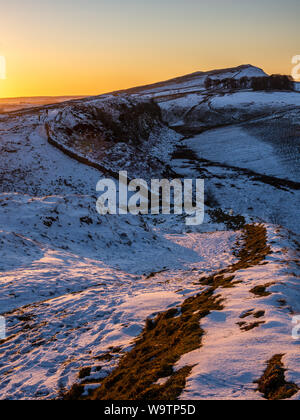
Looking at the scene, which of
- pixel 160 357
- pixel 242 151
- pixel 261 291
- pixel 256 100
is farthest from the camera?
pixel 256 100

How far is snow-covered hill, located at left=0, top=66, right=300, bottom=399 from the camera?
5.45 m

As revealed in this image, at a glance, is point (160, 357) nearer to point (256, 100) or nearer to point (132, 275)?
point (132, 275)

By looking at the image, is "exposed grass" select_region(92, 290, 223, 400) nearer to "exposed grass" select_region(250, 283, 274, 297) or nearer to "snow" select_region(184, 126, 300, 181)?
"exposed grass" select_region(250, 283, 274, 297)

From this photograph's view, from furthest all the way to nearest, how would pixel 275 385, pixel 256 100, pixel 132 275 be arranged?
1. pixel 256 100
2. pixel 132 275
3. pixel 275 385

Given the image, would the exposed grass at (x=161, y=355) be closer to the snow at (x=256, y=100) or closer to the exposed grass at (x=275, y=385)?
the exposed grass at (x=275, y=385)

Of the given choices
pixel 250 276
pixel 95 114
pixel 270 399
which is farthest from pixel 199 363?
pixel 95 114

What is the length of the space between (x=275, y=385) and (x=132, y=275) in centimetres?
850

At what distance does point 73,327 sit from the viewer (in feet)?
25.7

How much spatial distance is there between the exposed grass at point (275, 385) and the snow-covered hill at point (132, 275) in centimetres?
7

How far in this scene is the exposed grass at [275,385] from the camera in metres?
4.01

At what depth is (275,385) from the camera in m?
4.19

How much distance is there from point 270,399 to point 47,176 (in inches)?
1060

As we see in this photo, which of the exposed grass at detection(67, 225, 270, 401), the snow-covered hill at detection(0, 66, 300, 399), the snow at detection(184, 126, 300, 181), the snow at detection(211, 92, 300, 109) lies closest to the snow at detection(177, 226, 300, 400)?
the snow-covered hill at detection(0, 66, 300, 399)

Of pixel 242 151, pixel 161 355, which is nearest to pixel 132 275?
pixel 161 355
